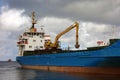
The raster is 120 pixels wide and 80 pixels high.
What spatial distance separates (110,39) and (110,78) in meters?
4.91

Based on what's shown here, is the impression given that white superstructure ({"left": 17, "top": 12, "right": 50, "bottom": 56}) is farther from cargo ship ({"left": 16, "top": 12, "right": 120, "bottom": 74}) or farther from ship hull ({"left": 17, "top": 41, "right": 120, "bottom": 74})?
ship hull ({"left": 17, "top": 41, "right": 120, "bottom": 74})

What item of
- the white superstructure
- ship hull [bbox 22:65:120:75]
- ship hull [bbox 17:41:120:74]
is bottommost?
ship hull [bbox 22:65:120:75]

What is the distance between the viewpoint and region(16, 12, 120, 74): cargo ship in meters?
29.9

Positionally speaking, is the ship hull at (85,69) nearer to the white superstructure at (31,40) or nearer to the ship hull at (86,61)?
the ship hull at (86,61)

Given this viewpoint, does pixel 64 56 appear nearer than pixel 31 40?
Yes

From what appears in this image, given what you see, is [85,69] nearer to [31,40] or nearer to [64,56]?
[64,56]

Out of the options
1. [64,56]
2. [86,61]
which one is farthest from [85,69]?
[64,56]

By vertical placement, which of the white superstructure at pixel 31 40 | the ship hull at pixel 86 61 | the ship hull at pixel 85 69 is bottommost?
the ship hull at pixel 85 69

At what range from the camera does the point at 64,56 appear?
36.2 metres

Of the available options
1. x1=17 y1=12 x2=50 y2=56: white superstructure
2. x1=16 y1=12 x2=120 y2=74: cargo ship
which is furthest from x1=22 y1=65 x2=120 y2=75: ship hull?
x1=17 y1=12 x2=50 y2=56: white superstructure

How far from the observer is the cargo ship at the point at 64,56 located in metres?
29.9

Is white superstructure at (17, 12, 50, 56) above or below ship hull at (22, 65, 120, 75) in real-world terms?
above

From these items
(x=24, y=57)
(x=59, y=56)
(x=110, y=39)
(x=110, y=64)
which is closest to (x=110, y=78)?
(x=110, y=64)

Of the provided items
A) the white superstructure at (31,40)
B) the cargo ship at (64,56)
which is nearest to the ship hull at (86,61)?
the cargo ship at (64,56)
